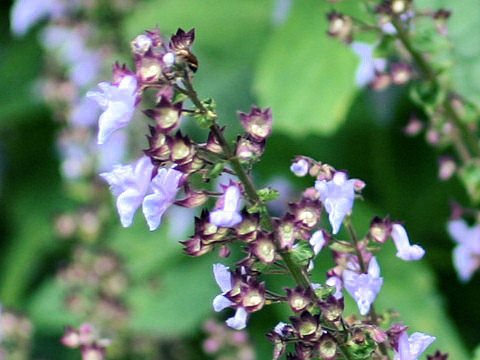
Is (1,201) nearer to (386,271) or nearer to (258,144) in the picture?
(386,271)

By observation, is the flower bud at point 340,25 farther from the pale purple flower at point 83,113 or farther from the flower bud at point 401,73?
the pale purple flower at point 83,113

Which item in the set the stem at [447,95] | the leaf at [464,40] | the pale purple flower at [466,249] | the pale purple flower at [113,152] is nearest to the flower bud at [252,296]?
the stem at [447,95]

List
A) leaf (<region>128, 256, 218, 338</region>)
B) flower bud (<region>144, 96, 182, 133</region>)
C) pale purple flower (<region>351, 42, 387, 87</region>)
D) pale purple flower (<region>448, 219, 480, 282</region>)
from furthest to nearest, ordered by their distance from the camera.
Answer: leaf (<region>128, 256, 218, 338</region>) < pale purple flower (<region>351, 42, 387, 87</region>) < pale purple flower (<region>448, 219, 480, 282</region>) < flower bud (<region>144, 96, 182, 133</region>)

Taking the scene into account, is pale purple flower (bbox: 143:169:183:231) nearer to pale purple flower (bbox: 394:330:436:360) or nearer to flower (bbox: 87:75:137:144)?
flower (bbox: 87:75:137:144)

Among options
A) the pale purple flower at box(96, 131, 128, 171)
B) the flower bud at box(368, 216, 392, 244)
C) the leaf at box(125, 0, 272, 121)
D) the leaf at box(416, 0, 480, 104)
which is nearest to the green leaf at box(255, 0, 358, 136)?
the leaf at box(416, 0, 480, 104)

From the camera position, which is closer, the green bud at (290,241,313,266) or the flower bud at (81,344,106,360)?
the green bud at (290,241,313,266)

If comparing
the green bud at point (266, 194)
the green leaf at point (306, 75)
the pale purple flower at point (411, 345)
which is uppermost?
the green bud at point (266, 194)

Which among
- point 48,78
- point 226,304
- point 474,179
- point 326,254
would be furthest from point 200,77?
point 226,304

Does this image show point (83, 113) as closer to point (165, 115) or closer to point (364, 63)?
point (364, 63)
